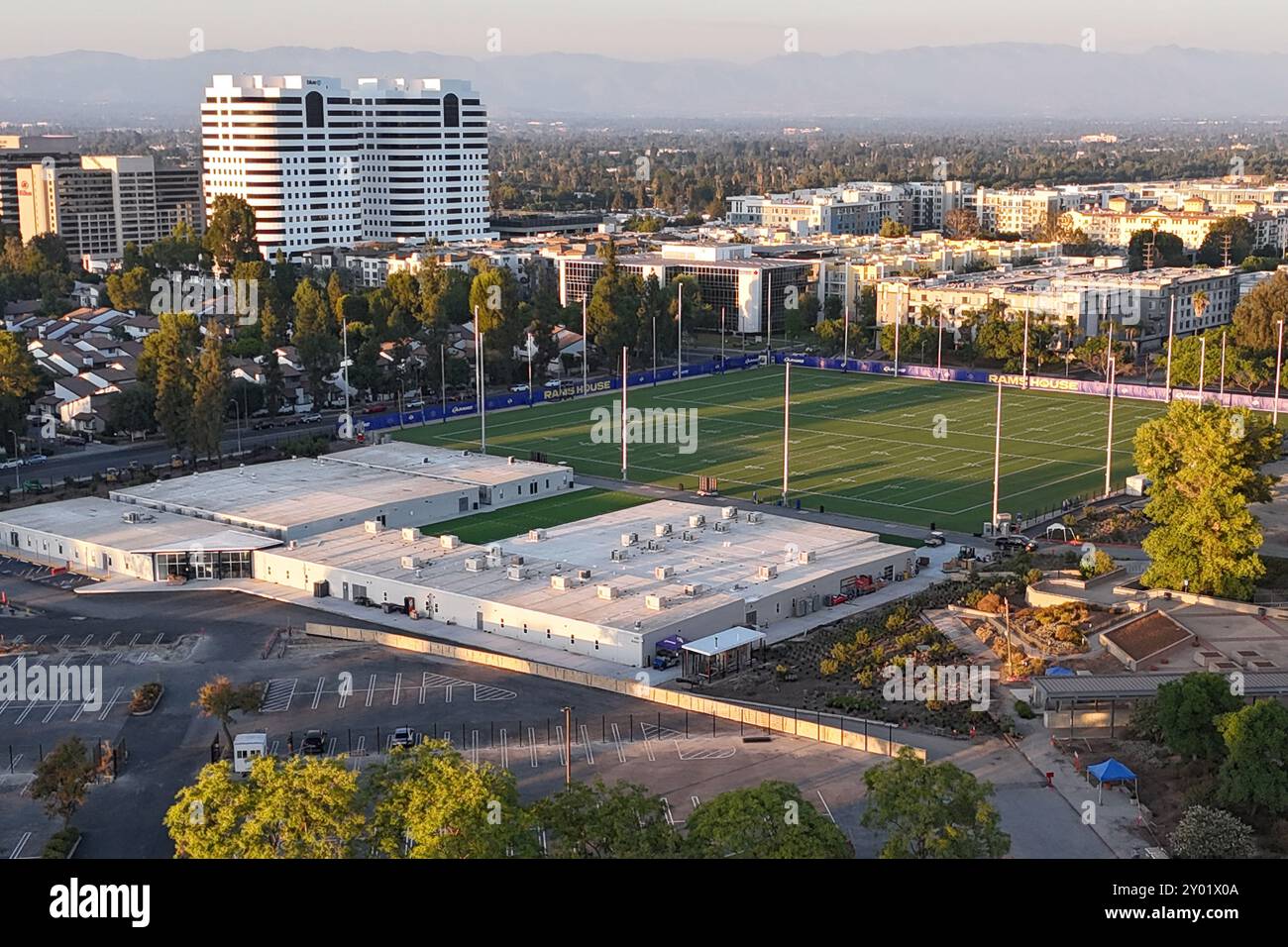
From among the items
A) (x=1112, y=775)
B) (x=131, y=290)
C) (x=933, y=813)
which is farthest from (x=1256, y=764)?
(x=131, y=290)

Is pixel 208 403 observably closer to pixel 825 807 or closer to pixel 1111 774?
pixel 825 807

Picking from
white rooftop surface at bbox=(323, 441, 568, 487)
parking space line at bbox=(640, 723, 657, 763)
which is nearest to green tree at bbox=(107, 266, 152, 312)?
white rooftop surface at bbox=(323, 441, 568, 487)

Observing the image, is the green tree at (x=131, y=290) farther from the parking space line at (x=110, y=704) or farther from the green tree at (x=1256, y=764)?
the green tree at (x=1256, y=764)

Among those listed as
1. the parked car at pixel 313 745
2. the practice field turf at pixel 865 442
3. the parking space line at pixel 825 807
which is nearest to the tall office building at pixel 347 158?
the practice field turf at pixel 865 442

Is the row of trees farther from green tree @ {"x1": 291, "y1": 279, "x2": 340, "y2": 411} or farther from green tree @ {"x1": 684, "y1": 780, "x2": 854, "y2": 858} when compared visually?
green tree @ {"x1": 291, "y1": 279, "x2": 340, "y2": 411}
